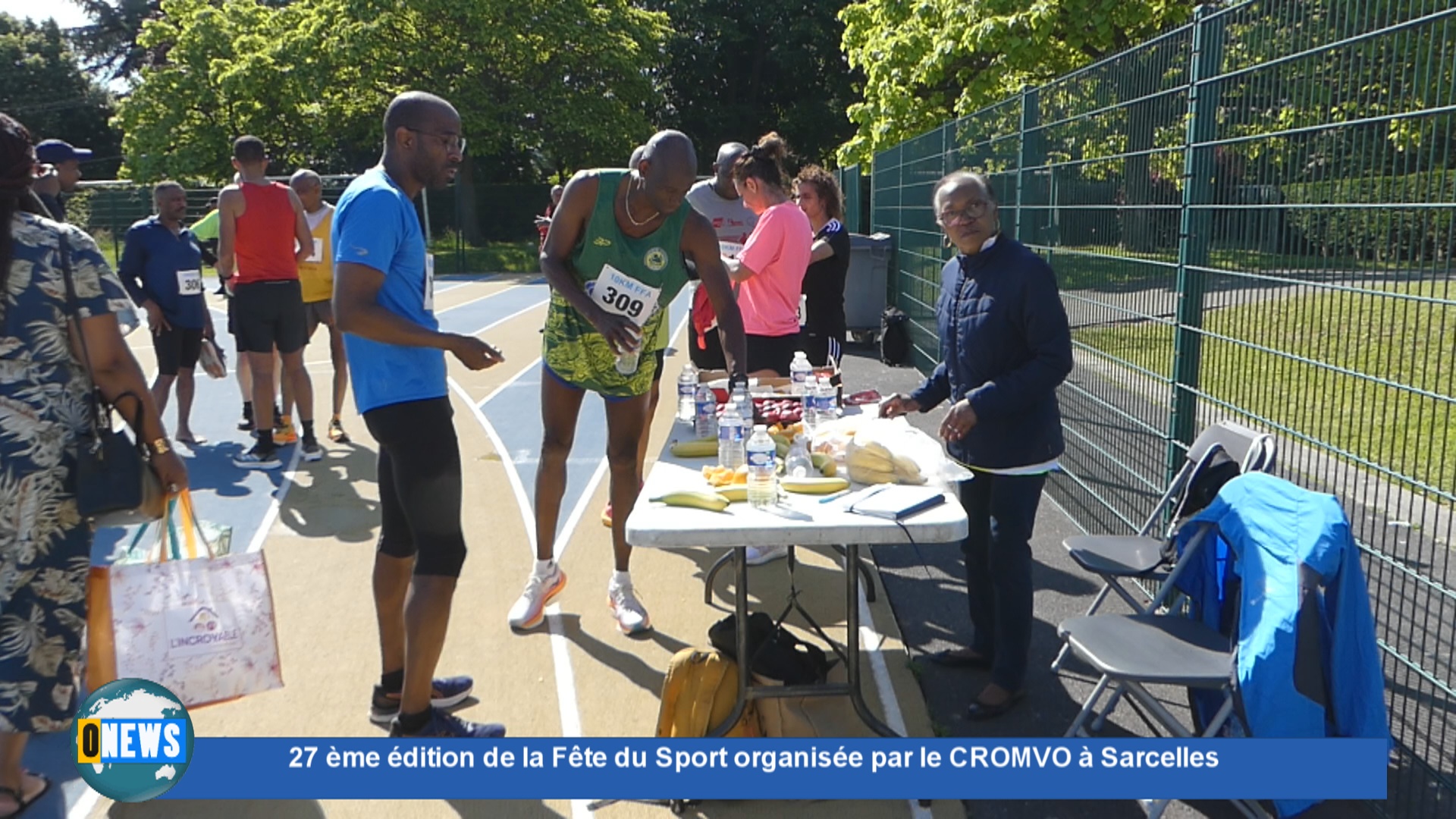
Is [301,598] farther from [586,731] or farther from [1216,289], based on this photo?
[1216,289]

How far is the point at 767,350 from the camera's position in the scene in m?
6.18

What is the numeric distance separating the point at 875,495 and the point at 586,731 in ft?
4.63

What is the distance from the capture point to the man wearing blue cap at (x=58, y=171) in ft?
22.0

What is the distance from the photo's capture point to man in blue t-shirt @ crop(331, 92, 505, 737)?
131 inches

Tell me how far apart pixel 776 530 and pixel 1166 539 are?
172cm

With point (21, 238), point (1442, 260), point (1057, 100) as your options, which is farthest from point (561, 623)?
point (1057, 100)

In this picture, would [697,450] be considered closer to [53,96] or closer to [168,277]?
[168,277]

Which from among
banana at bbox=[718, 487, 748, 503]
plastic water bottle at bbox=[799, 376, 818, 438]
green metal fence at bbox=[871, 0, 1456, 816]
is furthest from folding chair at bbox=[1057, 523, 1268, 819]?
plastic water bottle at bbox=[799, 376, 818, 438]

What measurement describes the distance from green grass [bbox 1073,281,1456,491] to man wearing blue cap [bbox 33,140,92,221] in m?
6.59

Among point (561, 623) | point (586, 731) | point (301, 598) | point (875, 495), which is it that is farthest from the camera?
point (301, 598)

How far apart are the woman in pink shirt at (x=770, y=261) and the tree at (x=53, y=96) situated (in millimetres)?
50930

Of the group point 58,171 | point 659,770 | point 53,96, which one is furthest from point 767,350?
point 53,96

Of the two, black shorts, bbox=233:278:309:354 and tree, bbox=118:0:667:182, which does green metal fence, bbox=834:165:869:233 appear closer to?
black shorts, bbox=233:278:309:354

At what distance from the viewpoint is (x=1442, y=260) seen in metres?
2.95
